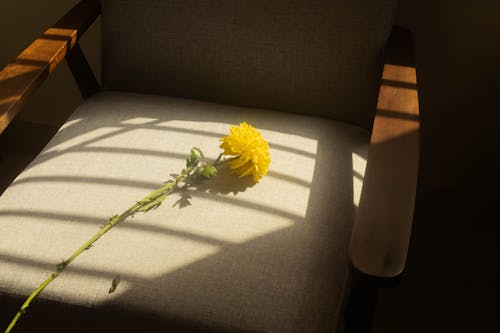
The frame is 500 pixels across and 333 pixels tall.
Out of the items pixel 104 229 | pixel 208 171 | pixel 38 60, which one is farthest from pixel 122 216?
pixel 38 60

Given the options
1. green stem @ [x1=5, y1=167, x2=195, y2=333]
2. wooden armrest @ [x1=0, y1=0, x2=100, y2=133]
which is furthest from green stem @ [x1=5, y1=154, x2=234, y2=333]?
wooden armrest @ [x1=0, y1=0, x2=100, y2=133]

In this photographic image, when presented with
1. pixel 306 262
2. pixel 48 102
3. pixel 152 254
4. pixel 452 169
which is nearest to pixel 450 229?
pixel 452 169

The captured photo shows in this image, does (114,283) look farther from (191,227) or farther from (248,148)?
(248,148)

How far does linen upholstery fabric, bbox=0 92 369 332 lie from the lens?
75 cm

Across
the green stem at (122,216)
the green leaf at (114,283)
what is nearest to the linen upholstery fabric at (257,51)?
the green stem at (122,216)

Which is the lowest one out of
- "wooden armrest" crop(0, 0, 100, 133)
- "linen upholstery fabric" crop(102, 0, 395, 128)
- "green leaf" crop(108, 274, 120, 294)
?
"green leaf" crop(108, 274, 120, 294)

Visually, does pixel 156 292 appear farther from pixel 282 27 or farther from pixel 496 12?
pixel 496 12

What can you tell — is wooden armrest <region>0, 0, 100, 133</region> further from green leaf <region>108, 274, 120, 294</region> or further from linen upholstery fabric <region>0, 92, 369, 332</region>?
green leaf <region>108, 274, 120, 294</region>

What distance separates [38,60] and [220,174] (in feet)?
1.36

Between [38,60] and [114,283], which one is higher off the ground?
[38,60]

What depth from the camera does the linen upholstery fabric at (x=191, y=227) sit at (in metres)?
0.75

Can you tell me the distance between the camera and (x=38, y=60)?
99cm

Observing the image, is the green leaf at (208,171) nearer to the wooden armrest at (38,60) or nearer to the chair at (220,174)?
the chair at (220,174)

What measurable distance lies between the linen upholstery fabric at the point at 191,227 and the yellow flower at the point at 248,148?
4 centimetres
